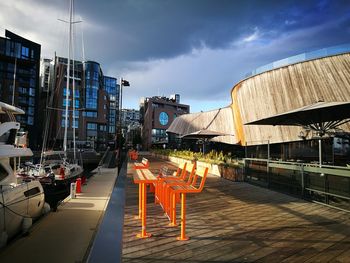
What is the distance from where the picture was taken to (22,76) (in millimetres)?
76875

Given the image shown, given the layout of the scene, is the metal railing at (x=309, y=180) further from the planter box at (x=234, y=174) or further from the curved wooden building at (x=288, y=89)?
the curved wooden building at (x=288, y=89)

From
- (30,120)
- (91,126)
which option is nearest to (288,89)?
(30,120)

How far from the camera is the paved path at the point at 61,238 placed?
17.6 ft

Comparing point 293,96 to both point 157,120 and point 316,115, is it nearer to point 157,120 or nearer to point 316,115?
point 316,115

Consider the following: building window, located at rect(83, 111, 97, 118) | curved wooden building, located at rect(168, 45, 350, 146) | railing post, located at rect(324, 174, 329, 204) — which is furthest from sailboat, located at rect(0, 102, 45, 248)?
building window, located at rect(83, 111, 97, 118)

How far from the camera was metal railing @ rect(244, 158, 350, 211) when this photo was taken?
287 inches

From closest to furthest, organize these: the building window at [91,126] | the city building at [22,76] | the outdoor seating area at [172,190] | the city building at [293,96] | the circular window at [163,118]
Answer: the outdoor seating area at [172,190], the city building at [293,96], the city building at [22,76], the building window at [91,126], the circular window at [163,118]

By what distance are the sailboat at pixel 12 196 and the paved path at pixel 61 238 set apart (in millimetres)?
296

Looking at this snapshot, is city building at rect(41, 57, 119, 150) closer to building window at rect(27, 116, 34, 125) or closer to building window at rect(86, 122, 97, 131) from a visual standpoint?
building window at rect(86, 122, 97, 131)

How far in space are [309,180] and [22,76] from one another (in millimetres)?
81253

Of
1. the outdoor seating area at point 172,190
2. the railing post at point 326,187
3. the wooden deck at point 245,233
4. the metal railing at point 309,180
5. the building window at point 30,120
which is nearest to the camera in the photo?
the wooden deck at point 245,233

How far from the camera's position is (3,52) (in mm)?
71625

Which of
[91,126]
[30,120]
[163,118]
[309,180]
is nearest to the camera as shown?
[309,180]

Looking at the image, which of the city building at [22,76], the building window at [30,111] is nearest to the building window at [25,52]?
the city building at [22,76]
